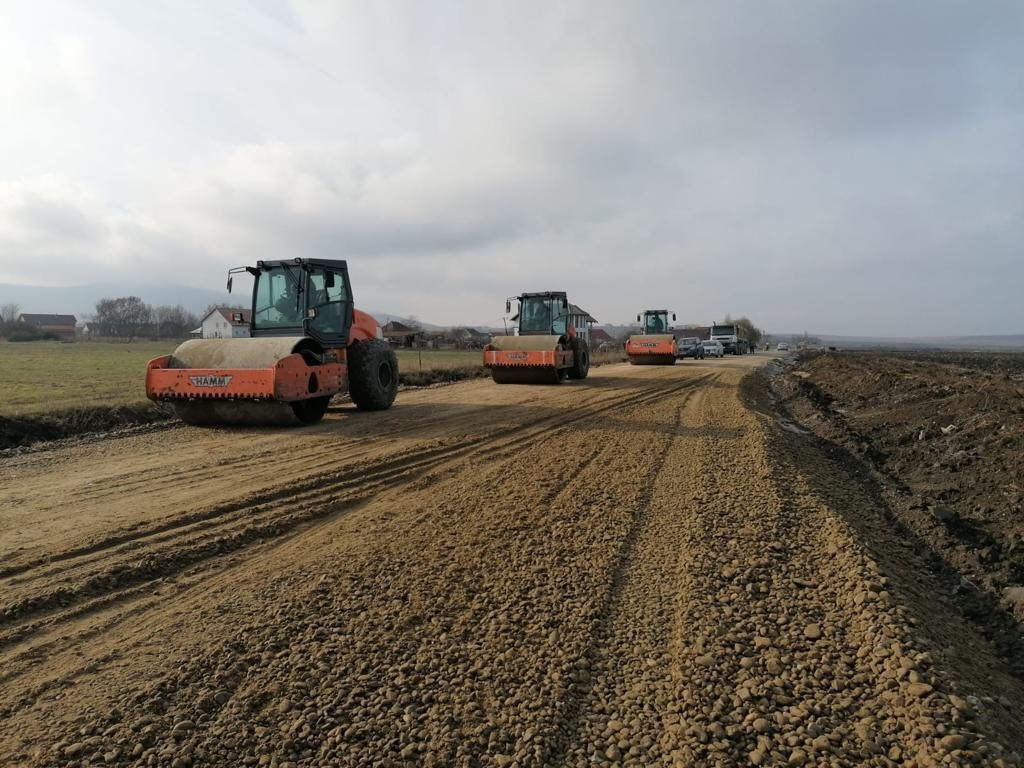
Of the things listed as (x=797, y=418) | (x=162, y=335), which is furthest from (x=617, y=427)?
(x=162, y=335)

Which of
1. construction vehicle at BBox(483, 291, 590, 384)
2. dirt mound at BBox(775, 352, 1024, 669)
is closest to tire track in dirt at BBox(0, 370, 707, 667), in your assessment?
dirt mound at BBox(775, 352, 1024, 669)

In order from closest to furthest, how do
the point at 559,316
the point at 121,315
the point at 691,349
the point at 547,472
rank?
the point at 547,472 < the point at 559,316 < the point at 691,349 < the point at 121,315

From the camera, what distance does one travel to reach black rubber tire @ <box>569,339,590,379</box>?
1777 cm

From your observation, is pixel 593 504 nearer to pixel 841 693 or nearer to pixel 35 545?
pixel 841 693

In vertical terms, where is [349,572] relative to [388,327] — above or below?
below

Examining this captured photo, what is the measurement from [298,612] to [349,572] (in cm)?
50

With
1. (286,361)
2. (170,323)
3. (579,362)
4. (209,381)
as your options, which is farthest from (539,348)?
(170,323)

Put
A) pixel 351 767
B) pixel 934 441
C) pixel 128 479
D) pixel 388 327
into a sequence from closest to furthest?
pixel 351 767
pixel 128 479
pixel 934 441
pixel 388 327

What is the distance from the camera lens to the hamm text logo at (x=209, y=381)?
8.45 meters

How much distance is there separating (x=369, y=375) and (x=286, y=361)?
2.13 metres

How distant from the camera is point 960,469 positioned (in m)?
6.84

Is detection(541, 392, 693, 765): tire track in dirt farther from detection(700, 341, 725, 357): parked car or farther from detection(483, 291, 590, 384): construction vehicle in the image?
detection(700, 341, 725, 357): parked car

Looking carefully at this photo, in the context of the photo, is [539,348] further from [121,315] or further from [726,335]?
[121,315]

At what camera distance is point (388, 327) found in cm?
7069
